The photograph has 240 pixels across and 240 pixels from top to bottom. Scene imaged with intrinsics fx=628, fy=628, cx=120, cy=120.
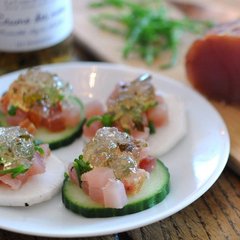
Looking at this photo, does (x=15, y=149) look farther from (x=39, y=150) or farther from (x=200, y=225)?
(x=200, y=225)

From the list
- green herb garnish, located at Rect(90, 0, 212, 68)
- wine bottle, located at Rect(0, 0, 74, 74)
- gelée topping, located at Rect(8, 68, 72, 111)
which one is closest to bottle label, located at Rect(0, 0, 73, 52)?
wine bottle, located at Rect(0, 0, 74, 74)

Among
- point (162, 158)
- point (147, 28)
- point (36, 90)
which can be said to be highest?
point (36, 90)

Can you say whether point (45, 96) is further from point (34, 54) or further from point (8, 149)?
point (34, 54)

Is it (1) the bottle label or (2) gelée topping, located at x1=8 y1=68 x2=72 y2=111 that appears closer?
(2) gelée topping, located at x1=8 y1=68 x2=72 y2=111

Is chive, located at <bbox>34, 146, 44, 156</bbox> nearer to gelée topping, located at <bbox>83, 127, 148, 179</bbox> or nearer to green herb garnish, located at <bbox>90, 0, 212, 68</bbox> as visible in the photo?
gelée topping, located at <bbox>83, 127, 148, 179</bbox>

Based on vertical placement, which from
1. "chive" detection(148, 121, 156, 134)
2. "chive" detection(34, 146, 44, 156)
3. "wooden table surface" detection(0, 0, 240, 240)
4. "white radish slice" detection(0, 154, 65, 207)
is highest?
"chive" detection(34, 146, 44, 156)

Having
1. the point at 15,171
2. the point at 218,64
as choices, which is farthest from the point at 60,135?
the point at 218,64
